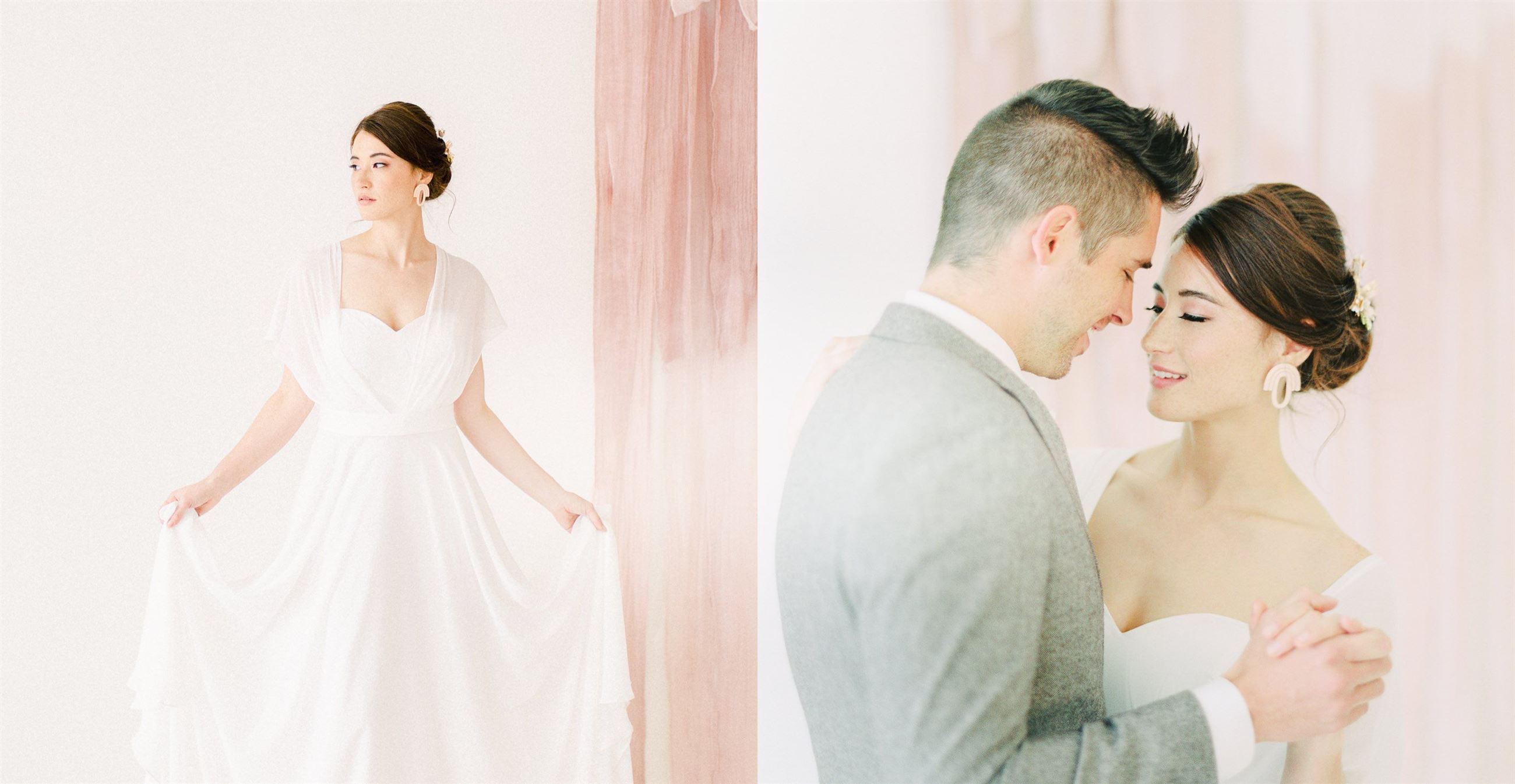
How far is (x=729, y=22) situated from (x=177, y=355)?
1296 mm

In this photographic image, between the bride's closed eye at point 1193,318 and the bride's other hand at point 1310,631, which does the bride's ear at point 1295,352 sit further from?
the bride's other hand at point 1310,631

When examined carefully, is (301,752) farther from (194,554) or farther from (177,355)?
(177,355)

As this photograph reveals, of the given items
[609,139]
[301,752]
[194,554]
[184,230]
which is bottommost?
[301,752]

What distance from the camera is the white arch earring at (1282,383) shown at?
1.49m

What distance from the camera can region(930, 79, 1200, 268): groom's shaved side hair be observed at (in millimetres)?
1459

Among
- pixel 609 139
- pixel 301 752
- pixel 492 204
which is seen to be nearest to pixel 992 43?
pixel 609 139

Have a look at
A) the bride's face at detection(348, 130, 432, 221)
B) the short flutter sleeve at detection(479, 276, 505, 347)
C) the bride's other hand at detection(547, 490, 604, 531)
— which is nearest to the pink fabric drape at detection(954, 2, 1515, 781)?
the bride's other hand at detection(547, 490, 604, 531)

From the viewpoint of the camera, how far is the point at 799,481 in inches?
59.9

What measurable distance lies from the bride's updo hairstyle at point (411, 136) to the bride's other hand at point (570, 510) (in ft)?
2.16

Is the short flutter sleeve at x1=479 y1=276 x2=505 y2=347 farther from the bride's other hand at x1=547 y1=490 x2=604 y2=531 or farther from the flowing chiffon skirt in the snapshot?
the bride's other hand at x1=547 y1=490 x2=604 y2=531

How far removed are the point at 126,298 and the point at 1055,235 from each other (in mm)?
1775

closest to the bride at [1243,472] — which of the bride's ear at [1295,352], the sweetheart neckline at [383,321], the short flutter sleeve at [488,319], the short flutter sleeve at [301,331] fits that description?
the bride's ear at [1295,352]

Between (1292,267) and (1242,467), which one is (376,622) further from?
(1292,267)

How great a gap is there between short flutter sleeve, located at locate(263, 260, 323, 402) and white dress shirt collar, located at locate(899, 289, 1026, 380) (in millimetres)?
1121
